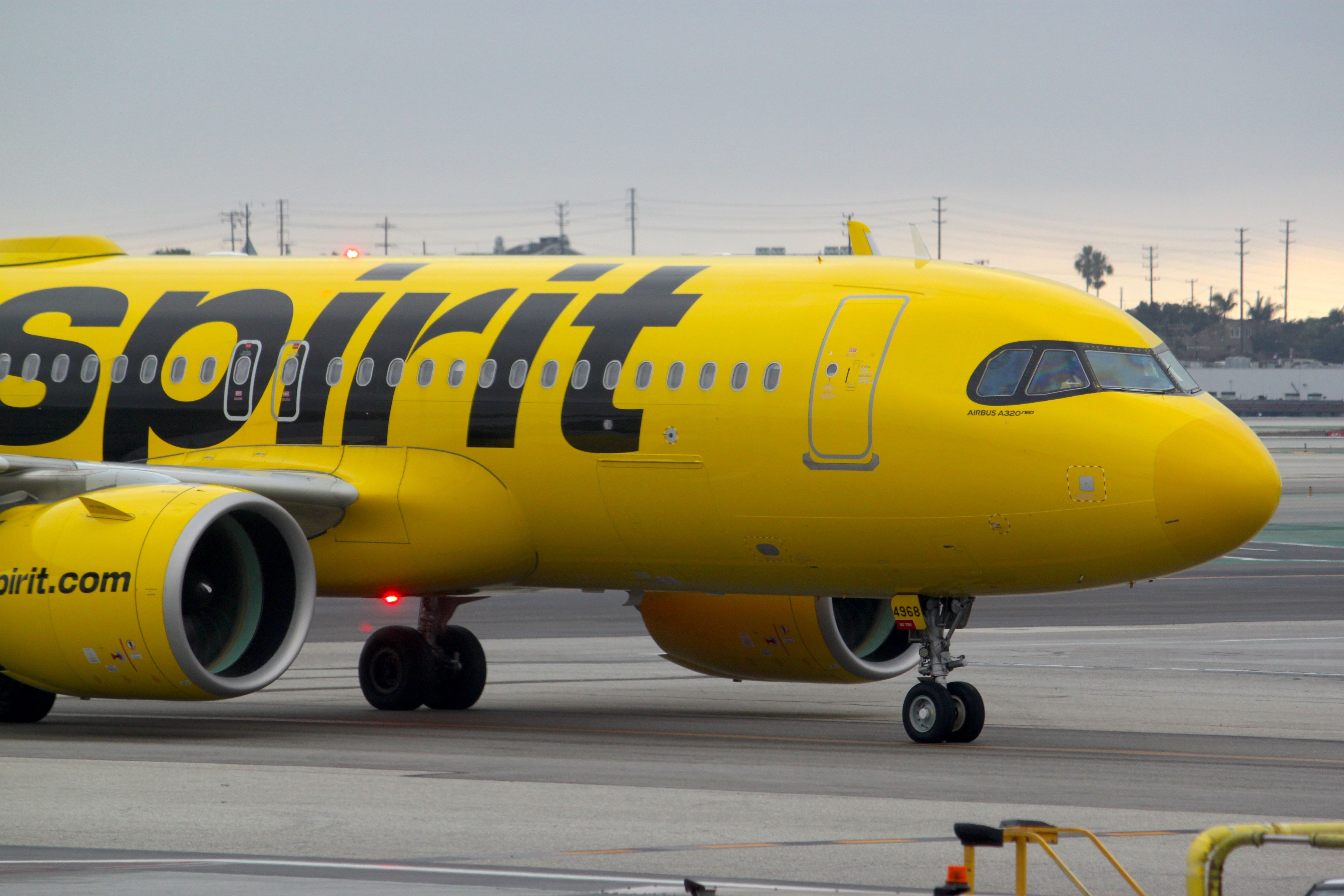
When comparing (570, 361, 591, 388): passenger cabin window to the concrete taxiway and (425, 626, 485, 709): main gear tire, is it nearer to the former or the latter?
the concrete taxiway

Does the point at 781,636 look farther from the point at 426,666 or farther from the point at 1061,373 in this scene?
the point at 1061,373

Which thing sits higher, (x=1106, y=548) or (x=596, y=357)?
(x=596, y=357)

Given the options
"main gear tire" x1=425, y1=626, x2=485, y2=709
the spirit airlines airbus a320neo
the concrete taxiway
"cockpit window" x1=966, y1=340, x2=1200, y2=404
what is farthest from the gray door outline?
"main gear tire" x1=425, y1=626, x2=485, y2=709

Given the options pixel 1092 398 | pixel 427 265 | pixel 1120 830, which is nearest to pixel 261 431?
pixel 427 265

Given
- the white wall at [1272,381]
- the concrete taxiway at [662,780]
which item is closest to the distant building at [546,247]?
the concrete taxiway at [662,780]

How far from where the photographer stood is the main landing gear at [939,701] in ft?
51.7

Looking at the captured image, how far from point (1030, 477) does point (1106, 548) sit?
2.84ft

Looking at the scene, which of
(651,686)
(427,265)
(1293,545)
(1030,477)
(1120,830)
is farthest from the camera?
(1293,545)

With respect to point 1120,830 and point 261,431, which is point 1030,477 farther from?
point 261,431

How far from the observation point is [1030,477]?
49.7 ft

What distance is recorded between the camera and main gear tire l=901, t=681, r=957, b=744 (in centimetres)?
1573

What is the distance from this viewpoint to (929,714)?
51.9ft

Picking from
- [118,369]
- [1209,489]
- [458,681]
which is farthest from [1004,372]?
[118,369]

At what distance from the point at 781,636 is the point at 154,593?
6.53 meters
